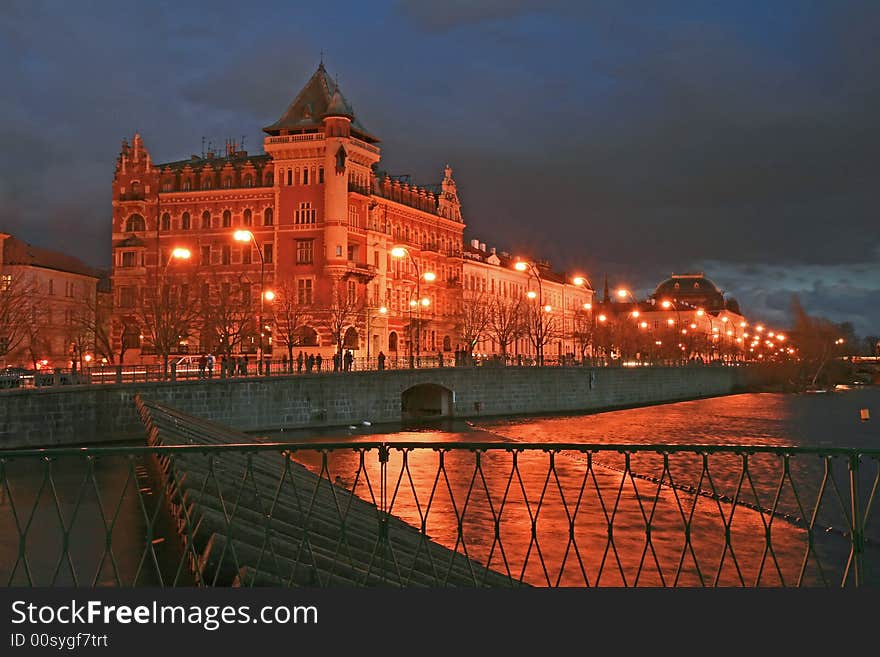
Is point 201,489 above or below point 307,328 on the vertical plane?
below

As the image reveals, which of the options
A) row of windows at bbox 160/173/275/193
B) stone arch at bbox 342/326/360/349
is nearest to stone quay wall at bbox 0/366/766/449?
stone arch at bbox 342/326/360/349

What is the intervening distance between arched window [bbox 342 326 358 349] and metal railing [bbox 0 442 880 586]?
36646 millimetres

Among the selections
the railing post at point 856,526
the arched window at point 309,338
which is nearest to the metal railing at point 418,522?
the railing post at point 856,526

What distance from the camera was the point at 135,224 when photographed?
83188mm

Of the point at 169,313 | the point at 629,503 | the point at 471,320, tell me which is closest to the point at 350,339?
the point at 471,320

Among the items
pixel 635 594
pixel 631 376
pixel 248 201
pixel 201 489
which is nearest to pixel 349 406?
pixel 248 201

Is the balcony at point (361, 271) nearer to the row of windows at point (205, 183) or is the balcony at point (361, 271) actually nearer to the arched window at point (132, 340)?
the row of windows at point (205, 183)

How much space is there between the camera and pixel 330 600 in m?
7.82

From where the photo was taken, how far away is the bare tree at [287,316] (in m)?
72.3

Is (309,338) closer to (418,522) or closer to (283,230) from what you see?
(283,230)

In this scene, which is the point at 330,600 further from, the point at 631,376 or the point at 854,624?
the point at 631,376

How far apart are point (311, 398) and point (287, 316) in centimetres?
1724

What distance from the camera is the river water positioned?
11.4m

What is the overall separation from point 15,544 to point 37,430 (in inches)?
942
